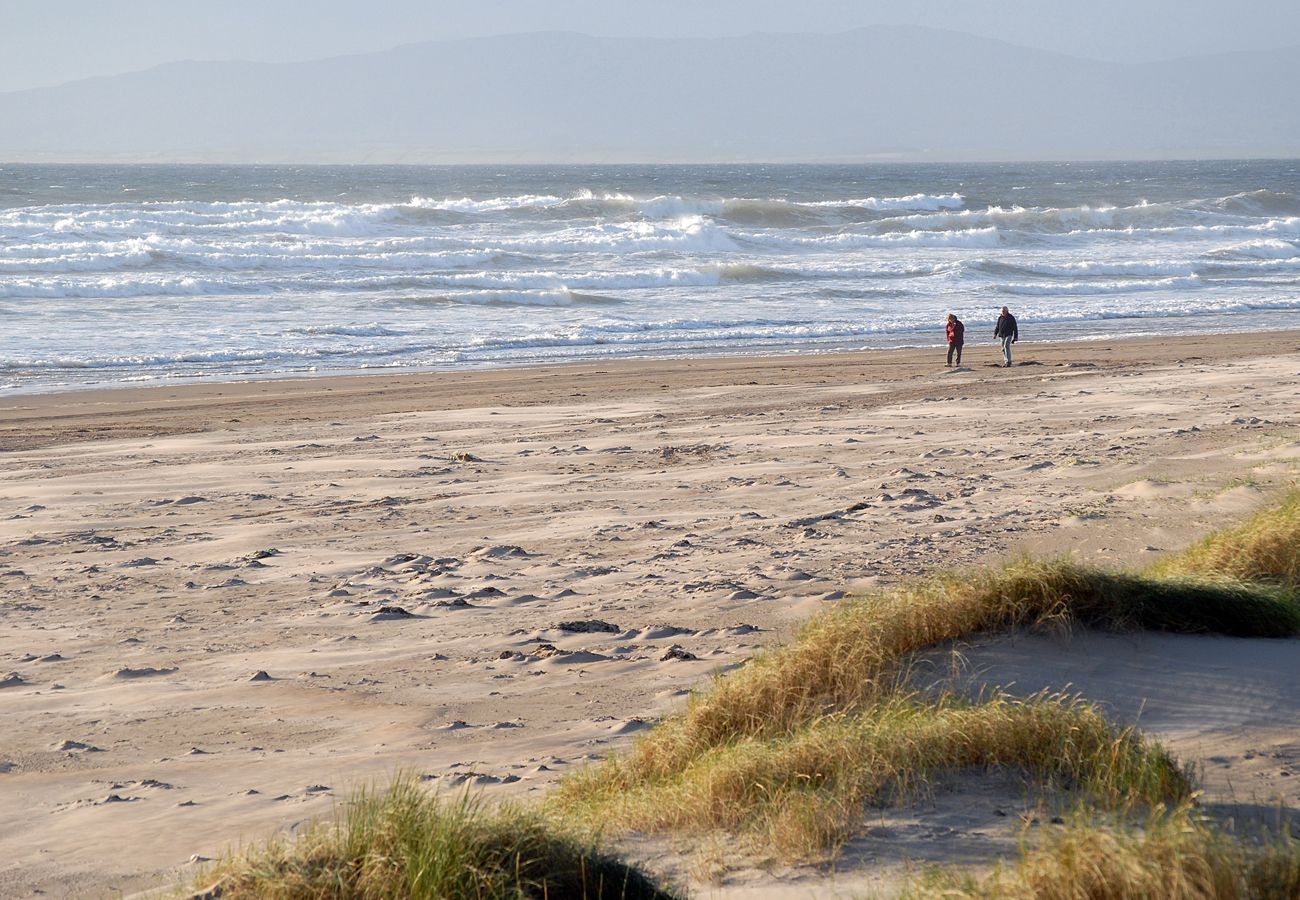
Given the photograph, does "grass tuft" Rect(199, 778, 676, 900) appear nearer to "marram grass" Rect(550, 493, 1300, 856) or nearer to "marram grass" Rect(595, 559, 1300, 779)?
"marram grass" Rect(550, 493, 1300, 856)

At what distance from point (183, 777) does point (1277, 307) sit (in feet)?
98.6

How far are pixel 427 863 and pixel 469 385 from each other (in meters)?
14.6

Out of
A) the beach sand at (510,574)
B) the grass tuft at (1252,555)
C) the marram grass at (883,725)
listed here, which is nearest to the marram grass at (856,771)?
the marram grass at (883,725)

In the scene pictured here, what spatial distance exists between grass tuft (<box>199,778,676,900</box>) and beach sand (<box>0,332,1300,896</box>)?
34 cm

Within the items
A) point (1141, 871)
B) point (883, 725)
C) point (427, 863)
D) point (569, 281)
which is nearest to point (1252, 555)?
point (883, 725)

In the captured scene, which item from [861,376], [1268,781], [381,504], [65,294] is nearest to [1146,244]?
[861,376]

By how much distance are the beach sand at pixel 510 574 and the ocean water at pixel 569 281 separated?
6.40 metres

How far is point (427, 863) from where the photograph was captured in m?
3.07

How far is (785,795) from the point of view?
12.1 feet

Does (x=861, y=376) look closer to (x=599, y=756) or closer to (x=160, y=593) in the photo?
(x=160, y=593)

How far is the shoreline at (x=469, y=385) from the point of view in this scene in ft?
47.3

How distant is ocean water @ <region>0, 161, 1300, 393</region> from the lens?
2220 cm

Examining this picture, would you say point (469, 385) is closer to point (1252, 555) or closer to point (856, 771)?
point (1252, 555)

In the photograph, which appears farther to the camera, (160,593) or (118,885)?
(160,593)
